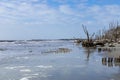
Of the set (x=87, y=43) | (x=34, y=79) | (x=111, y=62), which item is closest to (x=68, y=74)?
(x=34, y=79)

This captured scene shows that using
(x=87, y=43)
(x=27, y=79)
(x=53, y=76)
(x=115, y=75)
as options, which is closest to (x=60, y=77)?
(x=53, y=76)

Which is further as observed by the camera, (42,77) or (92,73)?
(92,73)

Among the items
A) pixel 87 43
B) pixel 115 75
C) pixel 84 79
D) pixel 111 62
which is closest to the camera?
pixel 84 79

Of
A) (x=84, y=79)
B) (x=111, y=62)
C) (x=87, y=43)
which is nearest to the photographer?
(x=84, y=79)

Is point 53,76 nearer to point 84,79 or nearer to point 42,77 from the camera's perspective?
point 42,77

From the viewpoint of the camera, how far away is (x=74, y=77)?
20203mm

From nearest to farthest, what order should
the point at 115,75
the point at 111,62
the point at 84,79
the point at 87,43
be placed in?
the point at 84,79
the point at 115,75
the point at 111,62
the point at 87,43

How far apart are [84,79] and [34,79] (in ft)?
A: 12.1

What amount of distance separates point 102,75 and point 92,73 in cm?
126

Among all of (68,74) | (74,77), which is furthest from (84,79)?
(68,74)

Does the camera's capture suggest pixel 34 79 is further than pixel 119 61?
No

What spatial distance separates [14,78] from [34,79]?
5.41ft

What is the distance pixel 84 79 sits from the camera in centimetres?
1931

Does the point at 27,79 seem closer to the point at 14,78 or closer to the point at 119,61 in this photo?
the point at 14,78
